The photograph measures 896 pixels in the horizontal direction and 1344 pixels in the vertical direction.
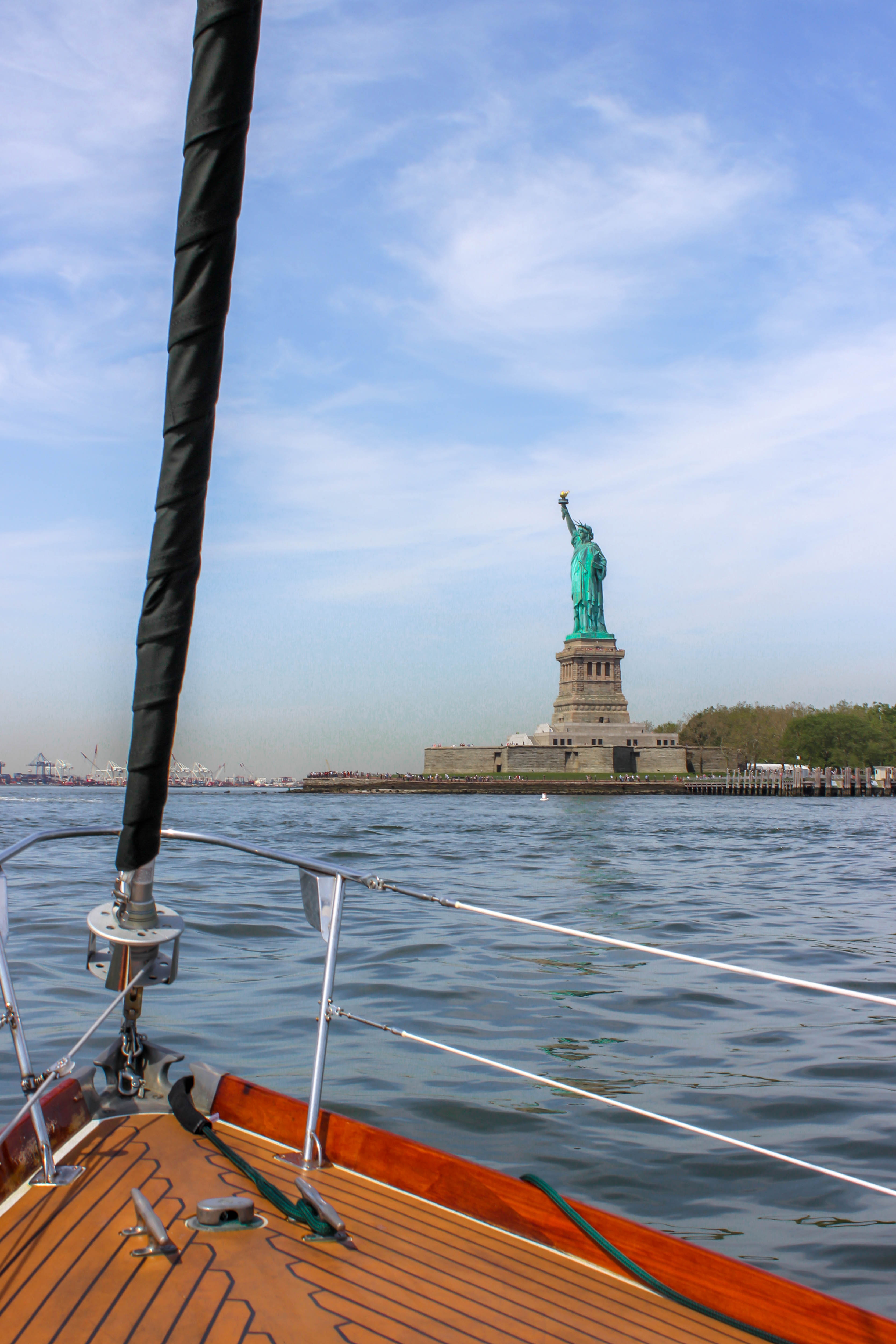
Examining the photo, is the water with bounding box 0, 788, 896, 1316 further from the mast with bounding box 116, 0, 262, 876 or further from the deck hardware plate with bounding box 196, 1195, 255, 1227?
the mast with bounding box 116, 0, 262, 876

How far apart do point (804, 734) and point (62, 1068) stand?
8785 centimetres

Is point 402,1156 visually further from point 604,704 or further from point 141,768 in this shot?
point 604,704

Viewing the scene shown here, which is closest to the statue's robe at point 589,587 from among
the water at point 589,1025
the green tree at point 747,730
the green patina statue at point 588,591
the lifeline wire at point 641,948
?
the green patina statue at point 588,591

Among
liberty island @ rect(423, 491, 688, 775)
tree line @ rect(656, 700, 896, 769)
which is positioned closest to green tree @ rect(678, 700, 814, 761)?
tree line @ rect(656, 700, 896, 769)

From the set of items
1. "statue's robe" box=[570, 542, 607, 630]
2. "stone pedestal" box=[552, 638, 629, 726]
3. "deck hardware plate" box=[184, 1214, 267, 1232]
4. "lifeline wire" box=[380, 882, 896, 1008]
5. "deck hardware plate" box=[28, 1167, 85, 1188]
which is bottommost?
"deck hardware plate" box=[184, 1214, 267, 1232]

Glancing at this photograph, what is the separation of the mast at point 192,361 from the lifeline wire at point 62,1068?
1.79 ft

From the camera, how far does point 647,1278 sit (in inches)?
95.0

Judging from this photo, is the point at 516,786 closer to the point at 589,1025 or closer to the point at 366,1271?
the point at 589,1025

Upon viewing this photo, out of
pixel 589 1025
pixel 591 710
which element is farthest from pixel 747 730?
pixel 589 1025

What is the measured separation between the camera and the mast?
7.30ft

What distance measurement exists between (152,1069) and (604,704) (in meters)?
64.9

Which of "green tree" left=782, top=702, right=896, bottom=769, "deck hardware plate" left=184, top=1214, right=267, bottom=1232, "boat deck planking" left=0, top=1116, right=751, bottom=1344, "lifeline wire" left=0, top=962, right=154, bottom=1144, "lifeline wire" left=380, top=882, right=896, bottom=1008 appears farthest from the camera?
"green tree" left=782, top=702, right=896, bottom=769

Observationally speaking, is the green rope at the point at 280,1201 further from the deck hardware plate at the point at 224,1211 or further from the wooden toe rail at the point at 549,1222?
the wooden toe rail at the point at 549,1222

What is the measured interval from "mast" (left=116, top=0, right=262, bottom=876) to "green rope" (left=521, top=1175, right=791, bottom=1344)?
139 centimetres
